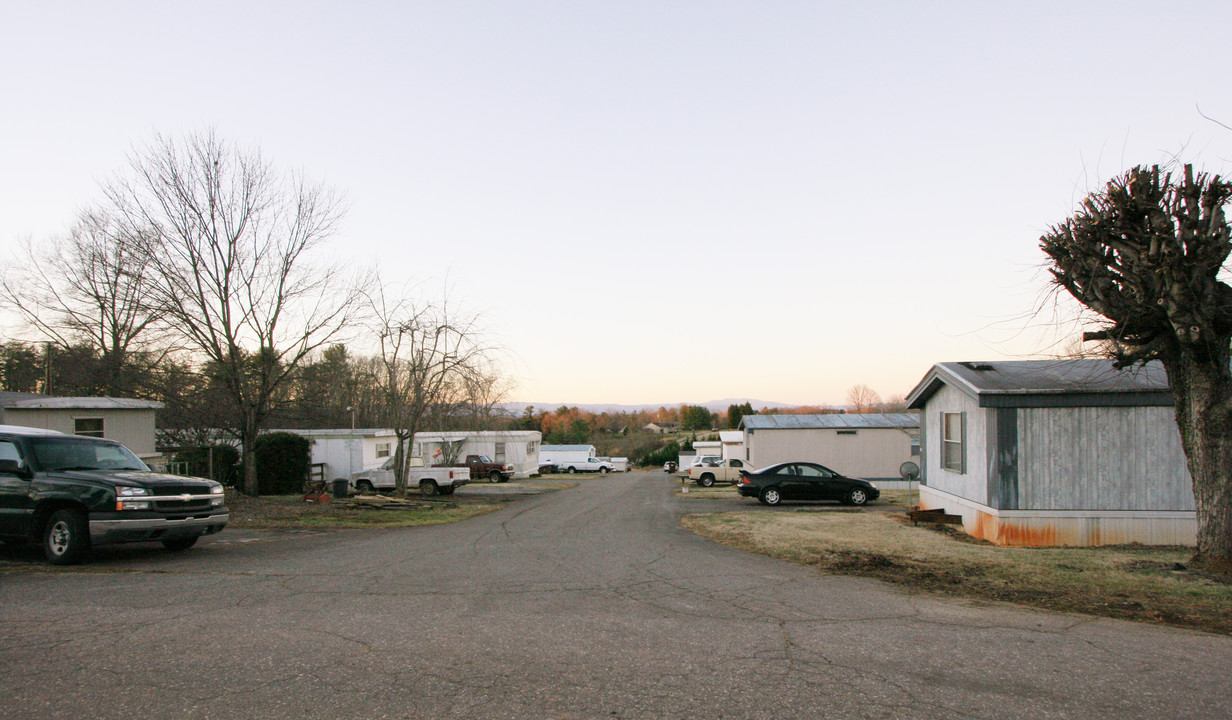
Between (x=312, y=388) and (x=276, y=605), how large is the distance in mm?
18375

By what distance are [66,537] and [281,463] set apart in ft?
60.5

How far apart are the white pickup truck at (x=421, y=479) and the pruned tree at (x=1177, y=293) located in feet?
71.8

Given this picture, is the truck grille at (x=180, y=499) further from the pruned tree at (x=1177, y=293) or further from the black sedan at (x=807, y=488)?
the black sedan at (x=807, y=488)

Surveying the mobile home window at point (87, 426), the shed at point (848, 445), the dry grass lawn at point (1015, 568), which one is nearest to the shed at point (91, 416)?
the mobile home window at point (87, 426)

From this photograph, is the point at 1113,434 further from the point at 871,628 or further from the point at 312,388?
the point at 312,388

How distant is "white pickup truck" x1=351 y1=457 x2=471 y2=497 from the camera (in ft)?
88.6

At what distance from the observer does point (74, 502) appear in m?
9.82

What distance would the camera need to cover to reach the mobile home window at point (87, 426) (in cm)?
1977

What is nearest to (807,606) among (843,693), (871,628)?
(871,628)

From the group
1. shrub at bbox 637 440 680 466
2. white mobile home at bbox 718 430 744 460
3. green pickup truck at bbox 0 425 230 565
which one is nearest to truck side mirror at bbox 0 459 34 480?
green pickup truck at bbox 0 425 230 565

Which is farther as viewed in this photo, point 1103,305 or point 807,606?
point 1103,305

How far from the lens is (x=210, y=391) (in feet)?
74.5

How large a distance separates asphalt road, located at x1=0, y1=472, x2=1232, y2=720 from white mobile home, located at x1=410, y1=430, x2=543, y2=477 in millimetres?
25902

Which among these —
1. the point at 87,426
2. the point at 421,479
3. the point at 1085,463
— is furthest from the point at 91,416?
the point at 1085,463
